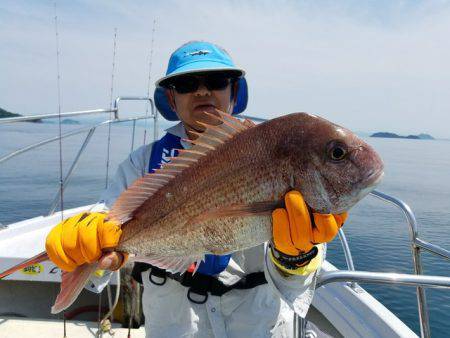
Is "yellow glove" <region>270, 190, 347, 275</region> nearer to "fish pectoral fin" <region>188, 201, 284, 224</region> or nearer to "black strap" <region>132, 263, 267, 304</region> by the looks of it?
"fish pectoral fin" <region>188, 201, 284, 224</region>

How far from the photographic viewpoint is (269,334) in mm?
2297

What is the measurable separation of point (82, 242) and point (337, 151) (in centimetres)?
136

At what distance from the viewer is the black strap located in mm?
2240

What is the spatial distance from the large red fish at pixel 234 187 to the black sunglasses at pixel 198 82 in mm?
636

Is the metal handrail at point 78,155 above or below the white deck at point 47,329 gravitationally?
above

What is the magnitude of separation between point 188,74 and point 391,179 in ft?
84.3

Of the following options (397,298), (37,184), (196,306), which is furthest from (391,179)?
(196,306)

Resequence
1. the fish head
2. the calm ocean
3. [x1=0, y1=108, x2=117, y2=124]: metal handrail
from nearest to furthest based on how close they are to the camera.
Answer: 1. the fish head
2. [x1=0, y1=108, x2=117, y2=124]: metal handrail
3. the calm ocean

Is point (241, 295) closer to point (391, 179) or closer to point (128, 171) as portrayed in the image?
point (128, 171)

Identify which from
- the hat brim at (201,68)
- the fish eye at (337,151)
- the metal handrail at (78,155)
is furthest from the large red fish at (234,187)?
the metal handrail at (78,155)

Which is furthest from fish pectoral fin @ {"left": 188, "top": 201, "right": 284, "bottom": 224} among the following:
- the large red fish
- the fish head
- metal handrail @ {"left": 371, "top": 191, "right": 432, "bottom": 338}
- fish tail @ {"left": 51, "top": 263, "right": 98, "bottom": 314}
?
metal handrail @ {"left": 371, "top": 191, "right": 432, "bottom": 338}

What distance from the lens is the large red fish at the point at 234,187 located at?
65.9 inches

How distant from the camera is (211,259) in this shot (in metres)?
2.29

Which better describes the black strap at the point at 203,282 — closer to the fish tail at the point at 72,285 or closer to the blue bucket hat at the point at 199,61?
the fish tail at the point at 72,285
